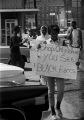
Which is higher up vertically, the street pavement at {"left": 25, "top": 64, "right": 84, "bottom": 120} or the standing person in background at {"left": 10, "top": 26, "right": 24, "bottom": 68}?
the standing person in background at {"left": 10, "top": 26, "right": 24, "bottom": 68}

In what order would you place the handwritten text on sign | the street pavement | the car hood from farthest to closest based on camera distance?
1. the street pavement
2. the handwritten text on sign
3. the car hood

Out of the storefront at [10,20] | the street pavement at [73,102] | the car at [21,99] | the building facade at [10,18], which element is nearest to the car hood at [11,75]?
the car at [21,99]

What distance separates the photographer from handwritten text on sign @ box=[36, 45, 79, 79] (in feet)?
22.0

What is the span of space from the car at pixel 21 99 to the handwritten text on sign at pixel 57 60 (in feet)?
5.81

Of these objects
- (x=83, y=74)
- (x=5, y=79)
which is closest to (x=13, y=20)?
(x=83, y=74)

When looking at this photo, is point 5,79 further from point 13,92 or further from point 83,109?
point 83,109

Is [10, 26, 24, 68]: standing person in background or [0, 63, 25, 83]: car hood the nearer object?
[0, 63, 25, 83]: car hood

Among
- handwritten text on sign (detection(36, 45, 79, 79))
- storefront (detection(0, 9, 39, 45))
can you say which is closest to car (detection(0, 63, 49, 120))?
handwritten text on sign (detection(36, 45, 79, 79))

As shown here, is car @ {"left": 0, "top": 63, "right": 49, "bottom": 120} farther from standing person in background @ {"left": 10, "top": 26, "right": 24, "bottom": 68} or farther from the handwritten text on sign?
standing person in background @ {"left": 10, "top": 26, "right": 24, "bottom": 68}

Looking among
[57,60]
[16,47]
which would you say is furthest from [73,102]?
[16,47]

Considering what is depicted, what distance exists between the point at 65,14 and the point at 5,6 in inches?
325

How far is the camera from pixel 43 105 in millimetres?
4820

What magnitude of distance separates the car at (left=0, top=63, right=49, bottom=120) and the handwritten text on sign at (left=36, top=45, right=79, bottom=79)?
1.77m

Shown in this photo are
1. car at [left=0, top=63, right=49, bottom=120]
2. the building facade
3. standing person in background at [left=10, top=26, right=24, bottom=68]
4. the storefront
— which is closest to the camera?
car at [left=0, top=63, right=49, bottom=120]
